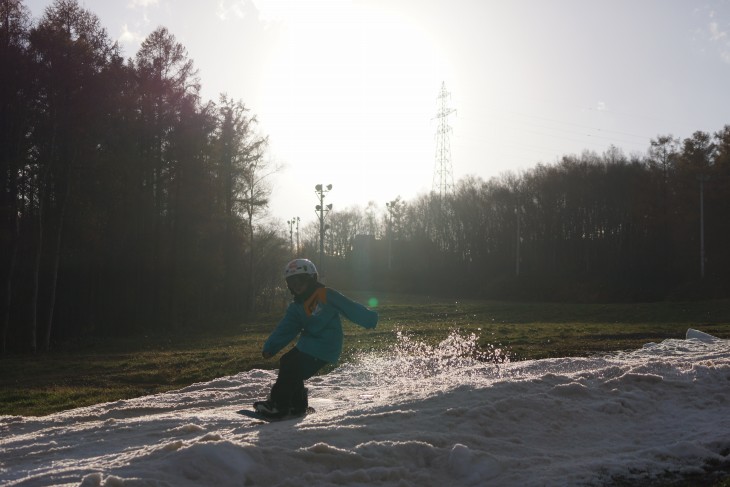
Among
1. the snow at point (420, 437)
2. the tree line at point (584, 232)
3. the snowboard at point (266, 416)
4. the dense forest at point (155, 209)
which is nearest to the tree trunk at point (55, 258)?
the dense forest at point (155, 209)

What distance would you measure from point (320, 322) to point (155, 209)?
30.0 m

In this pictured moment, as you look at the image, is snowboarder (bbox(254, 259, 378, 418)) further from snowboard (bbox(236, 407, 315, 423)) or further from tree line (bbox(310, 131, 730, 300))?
tree line (bbox(310, 131, 730, 300))

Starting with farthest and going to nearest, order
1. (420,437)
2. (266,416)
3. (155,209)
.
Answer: (155,209), (266,416), (420,437)

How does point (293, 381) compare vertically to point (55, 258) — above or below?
below

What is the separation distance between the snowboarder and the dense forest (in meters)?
20.6

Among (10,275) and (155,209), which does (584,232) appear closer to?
(155,209)

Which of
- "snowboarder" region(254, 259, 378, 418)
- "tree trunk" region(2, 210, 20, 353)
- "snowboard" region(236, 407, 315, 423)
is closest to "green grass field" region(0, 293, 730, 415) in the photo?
"tree trunk" region(2, 210, 20, 353)

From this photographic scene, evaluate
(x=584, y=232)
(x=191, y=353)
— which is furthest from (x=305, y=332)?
(x=584, y=232)

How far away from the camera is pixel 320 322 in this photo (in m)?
8.34

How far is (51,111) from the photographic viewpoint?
85.3ft

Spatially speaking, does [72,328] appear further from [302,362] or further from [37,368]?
[302,362]

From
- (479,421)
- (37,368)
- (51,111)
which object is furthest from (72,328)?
(479,421)

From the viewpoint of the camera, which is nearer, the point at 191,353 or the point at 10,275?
the point at 191,353

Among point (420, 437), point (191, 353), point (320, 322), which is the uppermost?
point (320, 322)
